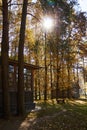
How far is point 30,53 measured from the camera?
4303 cm

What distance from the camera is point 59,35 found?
19844mm

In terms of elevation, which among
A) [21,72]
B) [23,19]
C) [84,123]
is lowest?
[84,123]

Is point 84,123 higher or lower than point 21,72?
lower

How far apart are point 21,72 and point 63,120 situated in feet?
17.2

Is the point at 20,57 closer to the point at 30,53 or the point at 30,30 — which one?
the point at 30,30

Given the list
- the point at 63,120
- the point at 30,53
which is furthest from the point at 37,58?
the point at 63,120

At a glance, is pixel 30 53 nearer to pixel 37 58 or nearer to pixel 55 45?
pixel 37 58

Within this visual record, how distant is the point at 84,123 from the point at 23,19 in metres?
8.60

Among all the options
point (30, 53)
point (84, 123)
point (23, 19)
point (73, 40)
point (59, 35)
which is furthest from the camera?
point (30, 53)

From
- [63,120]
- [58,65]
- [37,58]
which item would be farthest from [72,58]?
[63,120]

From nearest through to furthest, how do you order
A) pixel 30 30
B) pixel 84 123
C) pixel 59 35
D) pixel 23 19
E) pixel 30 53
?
pixel 84 123 < pixel 59 35 < pixel 23 19 < pixel 30 30 < pixel 30 53

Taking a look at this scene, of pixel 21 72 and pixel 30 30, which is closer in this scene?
pixel 21 72

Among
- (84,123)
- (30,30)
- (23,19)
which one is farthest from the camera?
(30,30)

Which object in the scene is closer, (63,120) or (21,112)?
Answer: (63,120)
